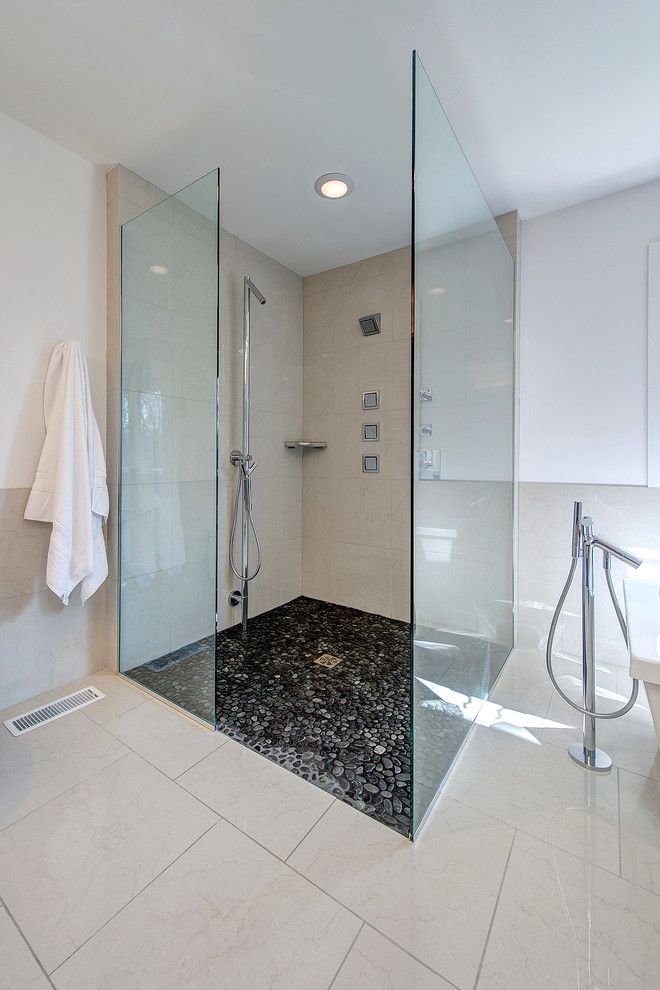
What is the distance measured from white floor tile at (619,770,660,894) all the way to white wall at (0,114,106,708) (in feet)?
7.33

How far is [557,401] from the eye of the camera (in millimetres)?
2387

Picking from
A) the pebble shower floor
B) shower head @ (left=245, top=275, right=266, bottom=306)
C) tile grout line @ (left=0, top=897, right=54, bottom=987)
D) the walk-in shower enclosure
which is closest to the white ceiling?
the walk-in shower enclosure

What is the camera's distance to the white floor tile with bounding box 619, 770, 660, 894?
1185 mm

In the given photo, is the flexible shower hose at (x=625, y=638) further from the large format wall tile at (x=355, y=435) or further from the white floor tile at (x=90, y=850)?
the large format wall tile at (x=355, y=435)

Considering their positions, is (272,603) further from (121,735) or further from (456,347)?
(456,347)

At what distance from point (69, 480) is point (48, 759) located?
1.05 metres

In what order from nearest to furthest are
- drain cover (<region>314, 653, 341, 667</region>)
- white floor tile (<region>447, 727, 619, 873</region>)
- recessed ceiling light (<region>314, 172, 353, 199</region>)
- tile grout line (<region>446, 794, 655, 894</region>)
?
1. tile grout line (<region>446, 794, 655, 894</region>)
2. white floor tile (<region>447, 727, 619, 873</region>)
3. recessed ceiling light (<region>314, 172, 353, 199</region>)
4. drain cover (<region>314, 653, 341, 667</region>)

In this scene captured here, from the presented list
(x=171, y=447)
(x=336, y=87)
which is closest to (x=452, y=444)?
(x=171, y=447)

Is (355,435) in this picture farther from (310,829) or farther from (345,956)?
(345,956)

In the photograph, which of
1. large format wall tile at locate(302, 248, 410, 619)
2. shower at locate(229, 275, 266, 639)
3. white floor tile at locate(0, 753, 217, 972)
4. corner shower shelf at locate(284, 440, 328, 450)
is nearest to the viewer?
white floor tile at locate(0, 753, 217, 972)

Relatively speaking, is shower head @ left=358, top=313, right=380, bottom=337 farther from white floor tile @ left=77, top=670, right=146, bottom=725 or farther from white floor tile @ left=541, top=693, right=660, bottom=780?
white floor tile @ left=77, top=670, right=146, bottom=725

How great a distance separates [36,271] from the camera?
6.24 ft

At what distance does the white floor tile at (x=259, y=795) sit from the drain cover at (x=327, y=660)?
0.79 metres

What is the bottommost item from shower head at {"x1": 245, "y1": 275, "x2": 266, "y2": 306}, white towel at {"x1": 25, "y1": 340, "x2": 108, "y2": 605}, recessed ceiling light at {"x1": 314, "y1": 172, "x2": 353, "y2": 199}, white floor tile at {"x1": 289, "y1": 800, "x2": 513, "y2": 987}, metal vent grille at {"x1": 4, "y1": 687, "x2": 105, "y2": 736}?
white floor tile at {"x1": 289, "y1": 800, "x2": 513, "y2": 987}
